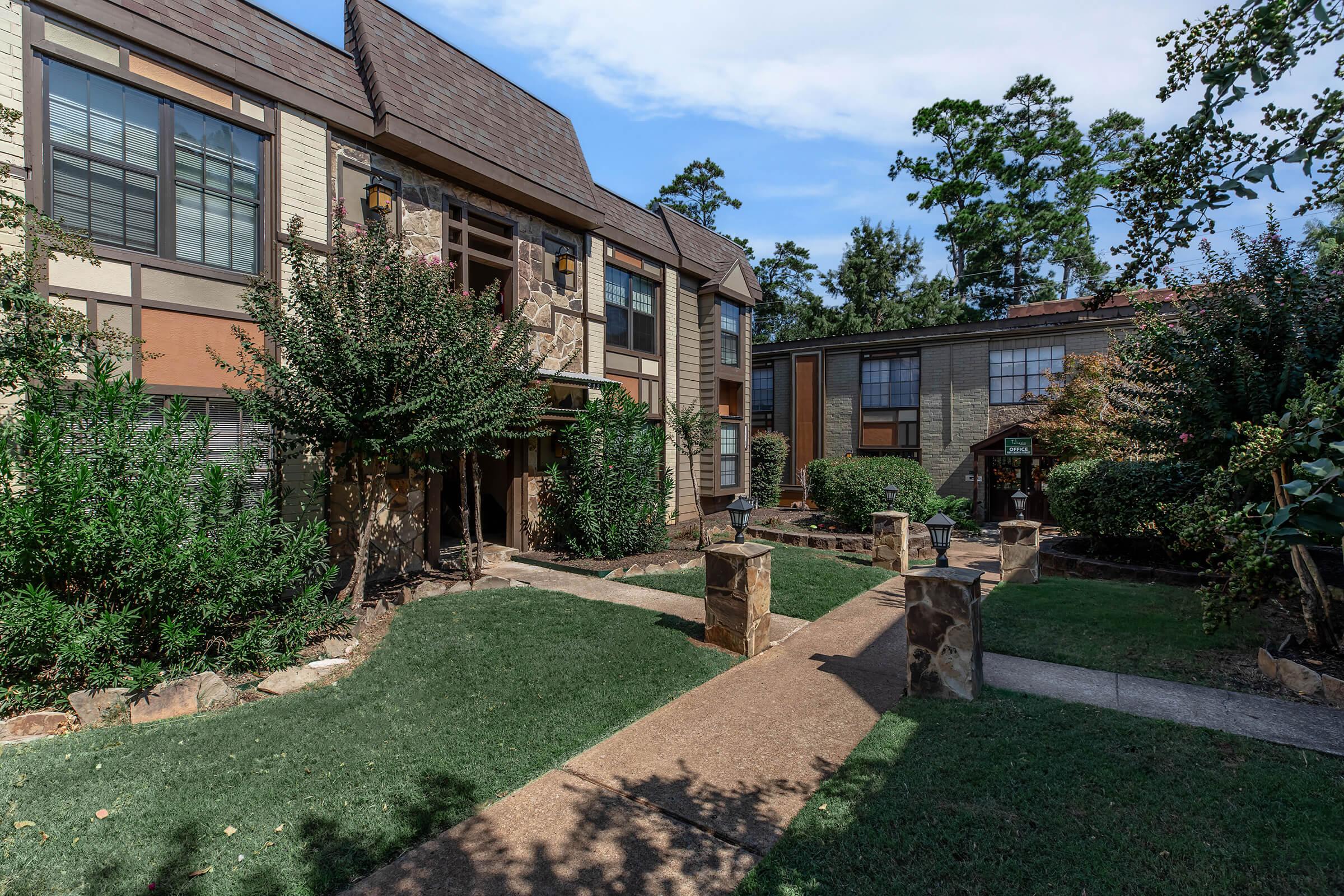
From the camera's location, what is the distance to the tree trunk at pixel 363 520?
24.4ft

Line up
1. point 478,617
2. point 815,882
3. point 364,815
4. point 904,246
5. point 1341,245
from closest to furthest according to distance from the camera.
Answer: point 815,882 < point 364,815 < point 1341,245 < point 478,617 < point 904,246

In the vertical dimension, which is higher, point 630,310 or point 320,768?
point 630,310

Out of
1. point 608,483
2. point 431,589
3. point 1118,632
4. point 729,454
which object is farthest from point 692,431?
point 1118,632

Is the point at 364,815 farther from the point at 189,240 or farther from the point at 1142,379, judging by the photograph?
the point at 1142,379

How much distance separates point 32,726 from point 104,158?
18.9 ft

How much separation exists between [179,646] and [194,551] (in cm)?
76

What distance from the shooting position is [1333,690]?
494 centimetres

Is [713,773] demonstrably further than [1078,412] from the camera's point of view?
No

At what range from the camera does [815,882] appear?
118 inches

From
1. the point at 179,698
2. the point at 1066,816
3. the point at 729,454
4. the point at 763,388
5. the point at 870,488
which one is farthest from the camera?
the point at 763,388

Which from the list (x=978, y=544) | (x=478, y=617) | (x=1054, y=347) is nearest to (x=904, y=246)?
(x=1054, y=347)

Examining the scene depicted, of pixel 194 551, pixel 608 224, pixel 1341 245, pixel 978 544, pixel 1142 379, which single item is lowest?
pixel 978 544

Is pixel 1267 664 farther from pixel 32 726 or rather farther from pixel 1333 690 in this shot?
pixel 32 726

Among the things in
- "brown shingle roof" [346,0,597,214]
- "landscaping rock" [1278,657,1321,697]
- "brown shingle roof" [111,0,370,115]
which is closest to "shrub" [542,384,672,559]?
"brown shingle roof" [346,0,597,214]
